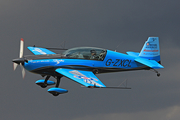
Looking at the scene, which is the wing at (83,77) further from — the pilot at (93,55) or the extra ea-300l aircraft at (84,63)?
the pilot at (93,55)

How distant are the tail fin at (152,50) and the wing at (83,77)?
522 centimetres

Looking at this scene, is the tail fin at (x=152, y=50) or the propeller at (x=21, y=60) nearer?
the propeller at (x=21, y=60)

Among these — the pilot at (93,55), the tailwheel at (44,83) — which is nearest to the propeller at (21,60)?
the tailwheel at (44,83)

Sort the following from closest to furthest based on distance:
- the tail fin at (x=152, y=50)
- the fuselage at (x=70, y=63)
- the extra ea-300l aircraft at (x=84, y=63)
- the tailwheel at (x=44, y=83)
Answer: the extra ea-300l aircraft at (x=84, y=63) → the fuselage at (x=70, y=63) → the tailwheel at (x=44, y=83) → the tail fin at (x=152, y=50)

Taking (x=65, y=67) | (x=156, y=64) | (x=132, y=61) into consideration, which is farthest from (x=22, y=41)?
(x=156, y=64)

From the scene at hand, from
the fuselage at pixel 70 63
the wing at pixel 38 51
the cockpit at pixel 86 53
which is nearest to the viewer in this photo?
the fuselage at pixel 70 63

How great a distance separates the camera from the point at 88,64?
76.1 feet

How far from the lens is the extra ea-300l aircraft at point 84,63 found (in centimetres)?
2214

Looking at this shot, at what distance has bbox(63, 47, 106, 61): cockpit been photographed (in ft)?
75.9

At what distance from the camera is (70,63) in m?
22.8

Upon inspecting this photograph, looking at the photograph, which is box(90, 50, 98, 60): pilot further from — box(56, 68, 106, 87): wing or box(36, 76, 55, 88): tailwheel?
box(36, 76, 55, 88): tailwheel

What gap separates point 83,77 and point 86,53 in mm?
2567

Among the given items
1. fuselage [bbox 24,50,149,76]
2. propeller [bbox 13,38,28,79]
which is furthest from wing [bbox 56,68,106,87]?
propeller [bbox 13,38,28,79]

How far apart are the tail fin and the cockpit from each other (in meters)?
3.63
